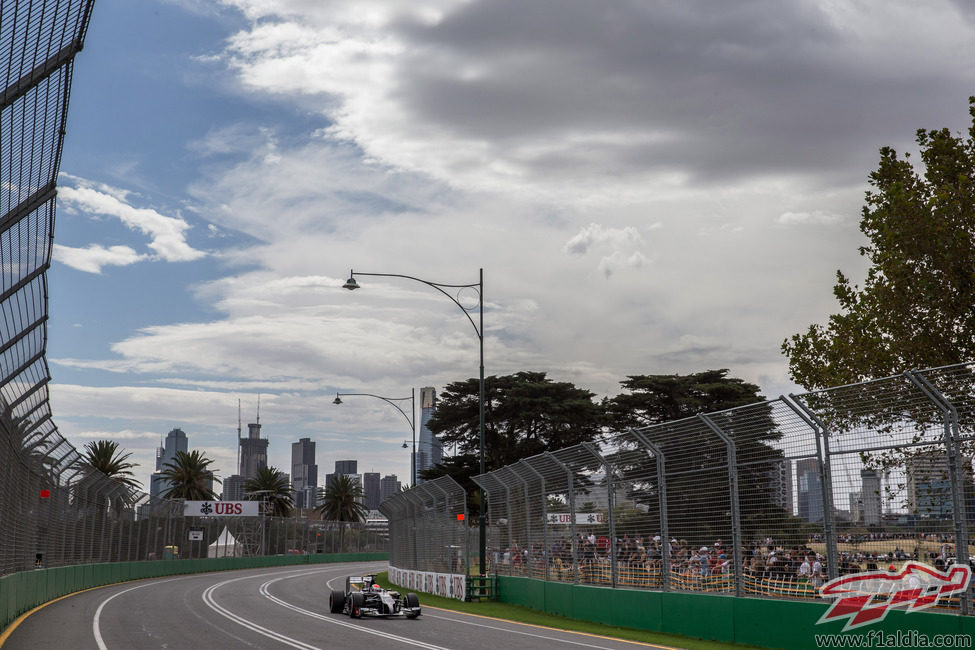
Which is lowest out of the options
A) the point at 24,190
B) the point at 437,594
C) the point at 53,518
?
the point at 437,594

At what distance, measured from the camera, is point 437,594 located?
30.2 m

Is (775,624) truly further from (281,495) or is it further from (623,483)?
(281,495)

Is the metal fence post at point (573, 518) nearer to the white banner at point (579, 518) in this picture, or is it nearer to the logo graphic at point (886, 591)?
the white banner at point (579, 518)

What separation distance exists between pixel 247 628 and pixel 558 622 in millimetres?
6031

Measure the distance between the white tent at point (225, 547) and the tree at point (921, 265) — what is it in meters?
43.8

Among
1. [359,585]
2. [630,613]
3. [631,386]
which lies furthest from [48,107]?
[631,386]

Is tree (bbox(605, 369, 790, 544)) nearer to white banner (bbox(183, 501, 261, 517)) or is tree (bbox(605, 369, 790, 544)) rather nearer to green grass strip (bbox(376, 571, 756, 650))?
green grass strip (bbox(376, 571, 756, 650))

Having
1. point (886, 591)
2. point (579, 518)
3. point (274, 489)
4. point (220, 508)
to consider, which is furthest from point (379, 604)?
point (274, 489)

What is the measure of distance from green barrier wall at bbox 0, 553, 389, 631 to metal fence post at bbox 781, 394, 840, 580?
13.5 m

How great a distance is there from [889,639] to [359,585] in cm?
1349

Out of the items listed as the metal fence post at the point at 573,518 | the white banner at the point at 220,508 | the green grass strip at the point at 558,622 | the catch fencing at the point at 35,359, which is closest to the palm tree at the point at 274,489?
the white banner at the point at 220,508

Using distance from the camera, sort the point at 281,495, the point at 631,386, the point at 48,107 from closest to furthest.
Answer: the point at 48,107, the point at 631,386, the point at 281,495

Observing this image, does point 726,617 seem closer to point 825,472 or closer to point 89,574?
point 825,472

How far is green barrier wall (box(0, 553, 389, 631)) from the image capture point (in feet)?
64.8
